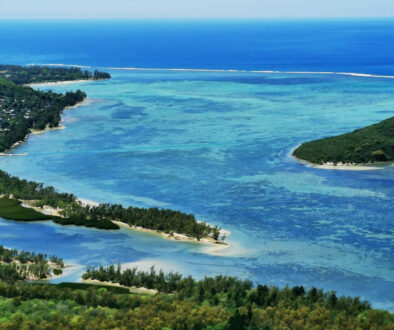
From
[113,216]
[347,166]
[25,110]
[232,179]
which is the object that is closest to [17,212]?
[113,216]

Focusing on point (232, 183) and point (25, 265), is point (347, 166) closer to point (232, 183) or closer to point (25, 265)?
point (232, 183)

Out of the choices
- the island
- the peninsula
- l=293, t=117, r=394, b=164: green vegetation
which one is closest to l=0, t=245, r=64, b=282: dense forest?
the peninsula

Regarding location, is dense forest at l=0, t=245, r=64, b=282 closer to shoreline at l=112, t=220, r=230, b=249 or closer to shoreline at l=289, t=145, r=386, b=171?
shoreline at l=112, t=220, r=230, b=249

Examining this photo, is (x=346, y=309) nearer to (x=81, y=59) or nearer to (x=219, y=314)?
(x=219, y=314)

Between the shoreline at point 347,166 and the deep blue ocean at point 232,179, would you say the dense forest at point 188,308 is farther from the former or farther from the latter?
the shoreline at point 347,166

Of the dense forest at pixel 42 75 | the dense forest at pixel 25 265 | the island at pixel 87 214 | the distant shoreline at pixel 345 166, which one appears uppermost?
the dense forest at pixel 42 75

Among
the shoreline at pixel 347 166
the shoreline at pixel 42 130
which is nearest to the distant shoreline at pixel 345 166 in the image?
the shoreline at pixel 347 166

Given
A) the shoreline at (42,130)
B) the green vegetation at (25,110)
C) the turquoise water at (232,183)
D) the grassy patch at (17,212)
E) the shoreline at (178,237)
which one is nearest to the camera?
the turquoise water at (232,183)
